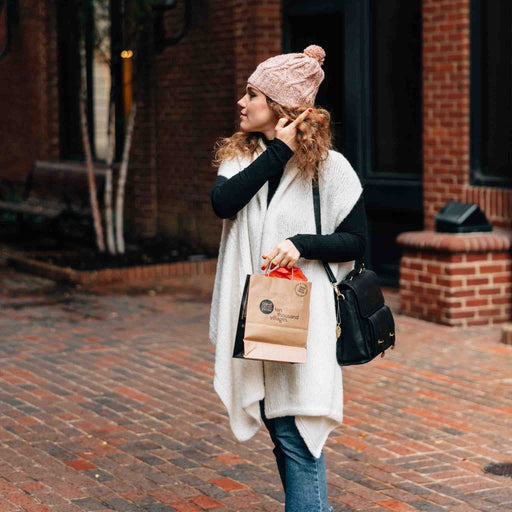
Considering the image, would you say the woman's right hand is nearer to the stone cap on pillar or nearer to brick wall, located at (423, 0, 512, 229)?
the stone cap on pillar

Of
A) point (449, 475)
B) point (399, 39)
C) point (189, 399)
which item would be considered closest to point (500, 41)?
point (399, 39)

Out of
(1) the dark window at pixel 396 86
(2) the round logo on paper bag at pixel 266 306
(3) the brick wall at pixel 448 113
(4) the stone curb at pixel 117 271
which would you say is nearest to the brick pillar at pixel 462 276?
(3) the brick wall at pixel 448 113

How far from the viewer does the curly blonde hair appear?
389 centimetres

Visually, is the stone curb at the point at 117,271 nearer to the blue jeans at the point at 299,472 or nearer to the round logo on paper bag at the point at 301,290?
the blue jeans at the point at 299,472

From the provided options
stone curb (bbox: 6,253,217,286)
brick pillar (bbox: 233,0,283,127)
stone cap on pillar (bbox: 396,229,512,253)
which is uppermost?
brick pillar (bbox: 233,0,283,127)

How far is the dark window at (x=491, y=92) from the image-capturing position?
31.7ft

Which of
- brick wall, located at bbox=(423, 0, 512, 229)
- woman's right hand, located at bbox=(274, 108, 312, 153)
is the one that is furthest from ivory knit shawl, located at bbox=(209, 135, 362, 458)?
brick wall, located at bbox=(423, 0, 512, 229)

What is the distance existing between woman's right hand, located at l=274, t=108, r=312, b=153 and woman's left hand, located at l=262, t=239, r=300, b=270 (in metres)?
0.33

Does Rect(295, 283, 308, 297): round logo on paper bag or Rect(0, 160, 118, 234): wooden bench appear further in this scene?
Rect(0, 160, 118, 234): wooden bench

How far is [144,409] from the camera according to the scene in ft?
21.8

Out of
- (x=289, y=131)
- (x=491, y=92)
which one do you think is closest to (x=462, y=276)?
(x=491, y=92)

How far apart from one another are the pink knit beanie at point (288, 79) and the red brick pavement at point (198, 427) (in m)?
1.90

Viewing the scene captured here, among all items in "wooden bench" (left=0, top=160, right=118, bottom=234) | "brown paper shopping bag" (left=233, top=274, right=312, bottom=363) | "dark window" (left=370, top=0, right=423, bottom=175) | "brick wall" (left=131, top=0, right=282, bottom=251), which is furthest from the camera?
"wooden bench" (left=0, top=160, right=118, bottom=234)

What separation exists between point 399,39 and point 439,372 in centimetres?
437
